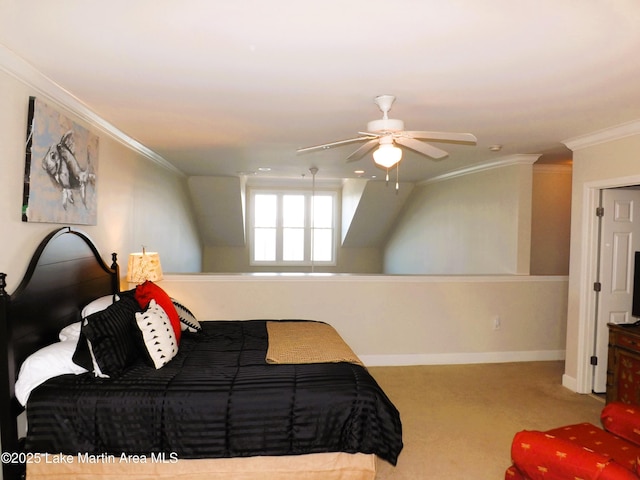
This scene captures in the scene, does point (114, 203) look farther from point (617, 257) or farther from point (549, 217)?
point (549, 217)

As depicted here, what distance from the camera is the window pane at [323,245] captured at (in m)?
9.36

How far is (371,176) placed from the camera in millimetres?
6938

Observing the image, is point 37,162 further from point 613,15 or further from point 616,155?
point 616,155

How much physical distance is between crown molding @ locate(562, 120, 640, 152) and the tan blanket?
2.84 m

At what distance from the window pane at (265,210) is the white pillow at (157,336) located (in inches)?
248

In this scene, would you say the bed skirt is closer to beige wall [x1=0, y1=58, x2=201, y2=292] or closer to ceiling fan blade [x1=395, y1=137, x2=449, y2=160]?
beige wall [x1=0, y1=58, x2=201, y2=292]

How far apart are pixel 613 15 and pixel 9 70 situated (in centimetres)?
294

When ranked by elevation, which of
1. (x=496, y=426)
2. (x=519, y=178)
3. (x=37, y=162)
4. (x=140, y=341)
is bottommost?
(x=496, y=426)

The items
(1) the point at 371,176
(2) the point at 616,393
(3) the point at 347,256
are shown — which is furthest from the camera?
(3) the point at 347,256

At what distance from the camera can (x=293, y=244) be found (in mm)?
9312

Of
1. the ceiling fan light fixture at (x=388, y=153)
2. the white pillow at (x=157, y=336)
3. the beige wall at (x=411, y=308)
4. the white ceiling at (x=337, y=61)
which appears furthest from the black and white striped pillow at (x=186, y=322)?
the ceiling fan light fixture at (x=388, y=153)

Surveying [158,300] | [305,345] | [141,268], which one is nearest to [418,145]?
[305,345]

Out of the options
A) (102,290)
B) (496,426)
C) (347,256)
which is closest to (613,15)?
(496,426)

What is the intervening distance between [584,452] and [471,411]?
1.82 m
